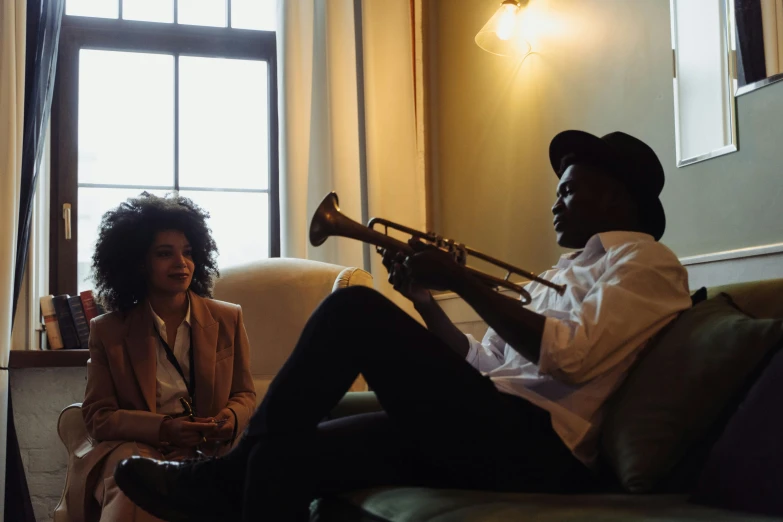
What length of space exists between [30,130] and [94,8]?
75 centimetres

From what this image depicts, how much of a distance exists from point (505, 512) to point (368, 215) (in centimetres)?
238

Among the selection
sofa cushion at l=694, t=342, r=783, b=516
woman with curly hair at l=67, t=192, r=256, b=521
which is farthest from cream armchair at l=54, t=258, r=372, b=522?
sofa cushion at l=694, t=342, r=783, b=516

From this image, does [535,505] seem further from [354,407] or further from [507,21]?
[507,21]

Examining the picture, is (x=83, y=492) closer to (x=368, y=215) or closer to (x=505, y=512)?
(x=505, y=512)

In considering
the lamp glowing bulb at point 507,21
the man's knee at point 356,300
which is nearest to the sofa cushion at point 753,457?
the man's knee at point 356,300

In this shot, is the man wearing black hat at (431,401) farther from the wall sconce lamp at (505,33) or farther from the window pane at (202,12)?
the window pane at (202,12)

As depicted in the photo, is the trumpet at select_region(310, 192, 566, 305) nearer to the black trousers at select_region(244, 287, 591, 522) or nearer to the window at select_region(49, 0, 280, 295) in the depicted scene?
the black trousers at select_region(244, 287, 591, 522)

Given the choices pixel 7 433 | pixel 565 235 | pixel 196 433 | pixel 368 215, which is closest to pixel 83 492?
pixel 196 433

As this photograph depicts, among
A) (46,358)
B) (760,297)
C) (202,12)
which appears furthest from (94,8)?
(760,297)

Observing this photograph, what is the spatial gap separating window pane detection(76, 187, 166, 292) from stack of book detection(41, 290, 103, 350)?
0.24 metres

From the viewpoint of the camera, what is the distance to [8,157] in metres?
2.97

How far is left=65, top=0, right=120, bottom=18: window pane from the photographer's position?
350 centimetres

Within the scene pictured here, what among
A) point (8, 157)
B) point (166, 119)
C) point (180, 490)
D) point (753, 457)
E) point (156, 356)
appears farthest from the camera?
point (166, 119)

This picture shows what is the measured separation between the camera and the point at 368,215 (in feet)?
11.6
